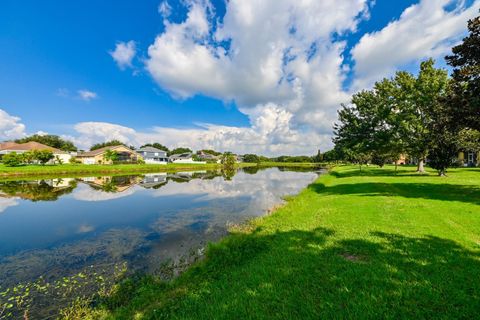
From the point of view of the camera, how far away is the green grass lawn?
4.26 meters

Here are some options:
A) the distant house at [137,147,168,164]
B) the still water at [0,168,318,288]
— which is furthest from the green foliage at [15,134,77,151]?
the still water at [0,168,318,288]

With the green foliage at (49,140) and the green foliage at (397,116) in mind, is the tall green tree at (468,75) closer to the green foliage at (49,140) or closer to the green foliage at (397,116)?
the green foliage at (397,116)

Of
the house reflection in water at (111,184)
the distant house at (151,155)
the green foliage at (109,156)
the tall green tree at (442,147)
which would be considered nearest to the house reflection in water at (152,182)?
the house reflection in water at (111,184)

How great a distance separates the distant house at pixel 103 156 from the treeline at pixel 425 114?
77.2 metres

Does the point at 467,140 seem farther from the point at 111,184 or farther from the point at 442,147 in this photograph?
the point at 111,184

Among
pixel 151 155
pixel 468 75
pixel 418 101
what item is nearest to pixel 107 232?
pixel 468 75

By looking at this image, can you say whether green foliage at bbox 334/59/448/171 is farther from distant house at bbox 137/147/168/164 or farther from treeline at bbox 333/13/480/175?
distant house at bbox 137/147/168/164

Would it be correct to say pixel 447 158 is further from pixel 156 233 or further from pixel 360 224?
pixel 156 233

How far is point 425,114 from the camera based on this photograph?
29.4 meters

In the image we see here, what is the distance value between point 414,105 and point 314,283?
35.5m

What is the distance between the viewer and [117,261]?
897 centimetres

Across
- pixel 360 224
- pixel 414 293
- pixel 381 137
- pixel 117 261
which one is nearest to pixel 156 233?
pixel 117 261

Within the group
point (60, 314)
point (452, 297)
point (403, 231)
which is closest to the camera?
point (452, 297)

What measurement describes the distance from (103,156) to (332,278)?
8889 centimetres
